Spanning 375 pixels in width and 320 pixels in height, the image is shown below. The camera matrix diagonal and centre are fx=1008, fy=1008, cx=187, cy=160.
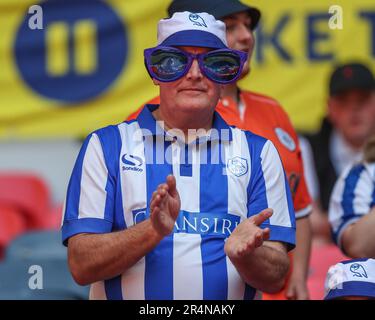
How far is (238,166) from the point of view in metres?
2.47

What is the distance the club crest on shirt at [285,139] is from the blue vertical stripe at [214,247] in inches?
27.7

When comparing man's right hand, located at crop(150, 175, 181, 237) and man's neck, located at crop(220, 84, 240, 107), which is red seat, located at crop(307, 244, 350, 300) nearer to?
man's neck, located at crop(220, 84, 240, 107)

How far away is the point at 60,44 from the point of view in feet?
17.6

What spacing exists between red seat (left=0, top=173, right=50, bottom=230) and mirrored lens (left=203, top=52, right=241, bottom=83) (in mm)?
2923

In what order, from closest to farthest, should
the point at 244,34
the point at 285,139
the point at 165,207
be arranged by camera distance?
the point at 165,207
the point at 244,34
the point at 285,139

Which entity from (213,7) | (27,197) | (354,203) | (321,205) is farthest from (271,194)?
(27,197)

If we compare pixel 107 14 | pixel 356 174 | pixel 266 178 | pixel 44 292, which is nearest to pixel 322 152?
pixel 107 14

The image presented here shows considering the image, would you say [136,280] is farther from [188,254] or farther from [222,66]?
[222,66]

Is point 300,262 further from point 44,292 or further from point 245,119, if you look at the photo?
point 44,292

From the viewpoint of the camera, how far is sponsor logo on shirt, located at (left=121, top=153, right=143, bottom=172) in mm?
2436

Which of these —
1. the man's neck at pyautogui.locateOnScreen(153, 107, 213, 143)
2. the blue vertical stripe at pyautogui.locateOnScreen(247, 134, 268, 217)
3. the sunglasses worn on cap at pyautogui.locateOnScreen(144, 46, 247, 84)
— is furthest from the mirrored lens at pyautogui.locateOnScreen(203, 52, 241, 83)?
the blue vertical stripe at pyautogui.locateOnScreen(247, 134, 268, 217)

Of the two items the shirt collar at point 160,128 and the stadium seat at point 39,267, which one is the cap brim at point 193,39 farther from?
the stadium seat at point 39,267

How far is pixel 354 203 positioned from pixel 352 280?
70cm

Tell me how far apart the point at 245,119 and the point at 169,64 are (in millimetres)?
693
